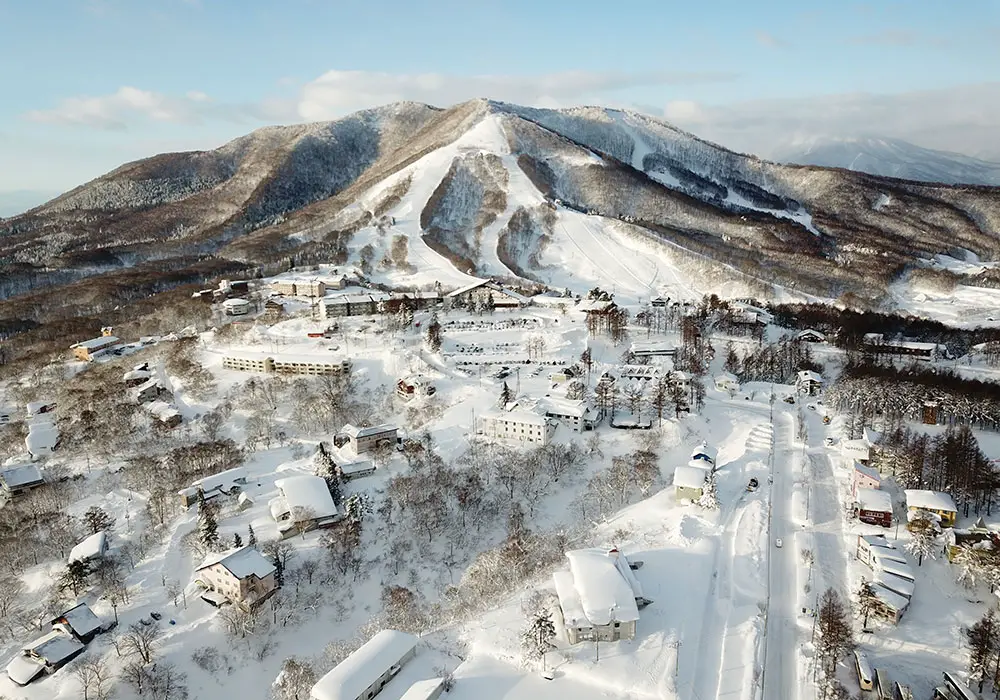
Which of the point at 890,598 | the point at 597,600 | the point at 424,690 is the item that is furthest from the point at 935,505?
the point at 424,690

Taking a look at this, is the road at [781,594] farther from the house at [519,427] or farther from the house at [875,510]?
the house at [519,427]

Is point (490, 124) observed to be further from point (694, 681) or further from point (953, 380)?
point (694, 681)

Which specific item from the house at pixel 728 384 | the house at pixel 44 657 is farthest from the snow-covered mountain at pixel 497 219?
the house at pixel 44 657

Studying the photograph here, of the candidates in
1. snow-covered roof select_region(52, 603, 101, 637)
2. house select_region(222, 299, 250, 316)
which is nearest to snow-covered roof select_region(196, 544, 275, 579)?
snow-covered roof select_region(52, 603, 101, 637)

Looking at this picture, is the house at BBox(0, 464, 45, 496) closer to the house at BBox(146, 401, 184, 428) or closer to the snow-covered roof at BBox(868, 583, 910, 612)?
the house at BBox(146, 401, 184, 428)

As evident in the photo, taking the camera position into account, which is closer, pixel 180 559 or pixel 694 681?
pixel 694 681

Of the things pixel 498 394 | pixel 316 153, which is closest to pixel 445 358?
pixel 498 394
